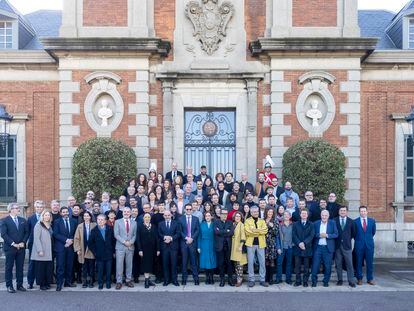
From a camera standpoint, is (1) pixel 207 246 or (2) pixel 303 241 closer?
(2) pixel 303 241

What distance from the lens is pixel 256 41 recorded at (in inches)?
611

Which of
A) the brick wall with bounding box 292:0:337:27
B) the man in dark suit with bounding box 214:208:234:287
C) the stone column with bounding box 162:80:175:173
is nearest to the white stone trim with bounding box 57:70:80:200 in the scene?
the stone column with bounding box 162:80:175:173

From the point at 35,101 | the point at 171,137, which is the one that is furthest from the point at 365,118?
the point at 35,101

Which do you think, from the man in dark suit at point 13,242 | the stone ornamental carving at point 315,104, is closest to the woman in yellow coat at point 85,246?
the man in dark suit at point 13,242

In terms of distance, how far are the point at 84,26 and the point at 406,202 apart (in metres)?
10.7

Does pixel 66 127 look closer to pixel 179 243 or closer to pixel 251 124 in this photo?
pixel 251 124

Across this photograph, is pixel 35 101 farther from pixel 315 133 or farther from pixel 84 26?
pixel 315 133

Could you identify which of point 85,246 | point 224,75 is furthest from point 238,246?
point 224,75

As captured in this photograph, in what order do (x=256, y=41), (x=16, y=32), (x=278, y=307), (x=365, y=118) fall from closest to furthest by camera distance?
(x=278, y=307) < (x=256, y=41) < (x=365, y=118) < (x=16, y=32)

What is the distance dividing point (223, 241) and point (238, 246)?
34cm

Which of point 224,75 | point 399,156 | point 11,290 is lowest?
point 11,290

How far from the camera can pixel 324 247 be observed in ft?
38.5

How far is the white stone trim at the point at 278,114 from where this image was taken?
15.6 metres

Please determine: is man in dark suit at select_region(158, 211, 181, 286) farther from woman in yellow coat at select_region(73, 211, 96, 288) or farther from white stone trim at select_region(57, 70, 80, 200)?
white stone trim at select_region(57, 70, 80, 200)
